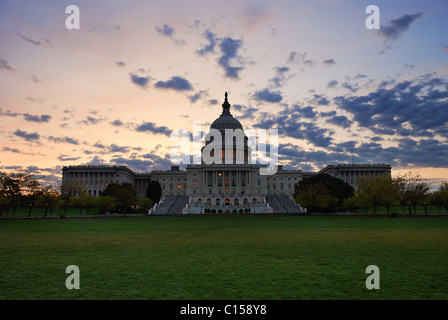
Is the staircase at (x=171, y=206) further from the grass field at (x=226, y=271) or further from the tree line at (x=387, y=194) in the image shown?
the grass field at (x=226, y=271)

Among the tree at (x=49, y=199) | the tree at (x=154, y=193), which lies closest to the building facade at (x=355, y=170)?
the tree at (x=154, y=193)

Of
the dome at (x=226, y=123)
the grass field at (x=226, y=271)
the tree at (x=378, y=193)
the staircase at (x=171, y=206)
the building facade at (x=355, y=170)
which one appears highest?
the dome at (x=226, y=123)

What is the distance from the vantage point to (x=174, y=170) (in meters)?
161

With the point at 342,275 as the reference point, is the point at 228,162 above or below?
above

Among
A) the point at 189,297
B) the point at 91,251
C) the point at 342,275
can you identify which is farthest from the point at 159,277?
the point at 91,251

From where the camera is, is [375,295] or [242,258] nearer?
[375,295]

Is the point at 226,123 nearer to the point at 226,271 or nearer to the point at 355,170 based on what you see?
the point at 355,170

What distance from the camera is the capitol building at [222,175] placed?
437 ft

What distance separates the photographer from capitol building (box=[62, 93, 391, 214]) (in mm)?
133125

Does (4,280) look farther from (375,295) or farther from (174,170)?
(174,170)

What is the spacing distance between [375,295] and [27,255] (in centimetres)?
1597

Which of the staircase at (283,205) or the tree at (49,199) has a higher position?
the tree at (49,199)

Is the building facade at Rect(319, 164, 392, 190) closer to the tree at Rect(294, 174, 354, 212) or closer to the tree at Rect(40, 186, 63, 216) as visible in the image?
the tree at Rect(294, 174, 354, 212)

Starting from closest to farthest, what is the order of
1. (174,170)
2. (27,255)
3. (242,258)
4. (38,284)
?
(38,284) → (242,258) → (27,255) → (174,170)
